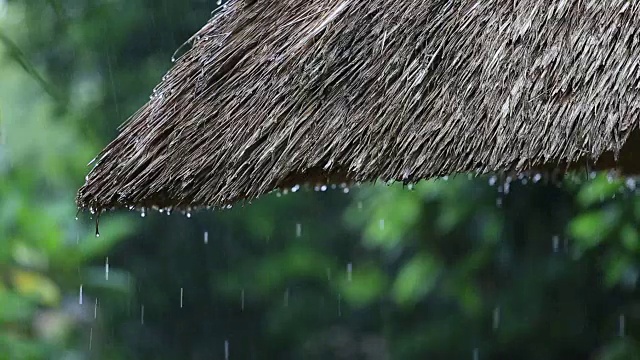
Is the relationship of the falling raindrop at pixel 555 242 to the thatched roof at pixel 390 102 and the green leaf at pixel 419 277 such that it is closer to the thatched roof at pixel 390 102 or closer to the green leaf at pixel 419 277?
the green leaf at pixel 419 277

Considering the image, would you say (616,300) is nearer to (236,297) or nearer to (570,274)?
(570,274)

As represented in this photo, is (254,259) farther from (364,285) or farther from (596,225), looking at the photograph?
(596,225)

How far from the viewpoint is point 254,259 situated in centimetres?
657

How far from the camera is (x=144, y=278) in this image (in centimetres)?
662

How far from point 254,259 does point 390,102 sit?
4.71 metres

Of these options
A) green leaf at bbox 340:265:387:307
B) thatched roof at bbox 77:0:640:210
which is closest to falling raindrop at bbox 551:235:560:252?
green leaf at bbox 340:265:387:307

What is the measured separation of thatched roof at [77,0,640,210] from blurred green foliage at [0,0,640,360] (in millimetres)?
1895

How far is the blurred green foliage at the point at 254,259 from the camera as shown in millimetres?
4652

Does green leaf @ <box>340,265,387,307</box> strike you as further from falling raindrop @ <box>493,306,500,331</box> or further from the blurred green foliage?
falling raindrop @ <box>493,306,500,331</box>

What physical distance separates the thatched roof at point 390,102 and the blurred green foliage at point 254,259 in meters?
1.89

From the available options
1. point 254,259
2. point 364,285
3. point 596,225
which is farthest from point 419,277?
point 254,259

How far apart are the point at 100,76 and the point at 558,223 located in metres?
3.26

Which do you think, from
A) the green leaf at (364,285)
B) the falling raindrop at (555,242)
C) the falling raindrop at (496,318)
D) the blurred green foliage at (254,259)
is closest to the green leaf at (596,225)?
the blurred green foliage at (254,259)

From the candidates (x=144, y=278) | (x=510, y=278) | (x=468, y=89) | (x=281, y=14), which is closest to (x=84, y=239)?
(x=144, y=278)
